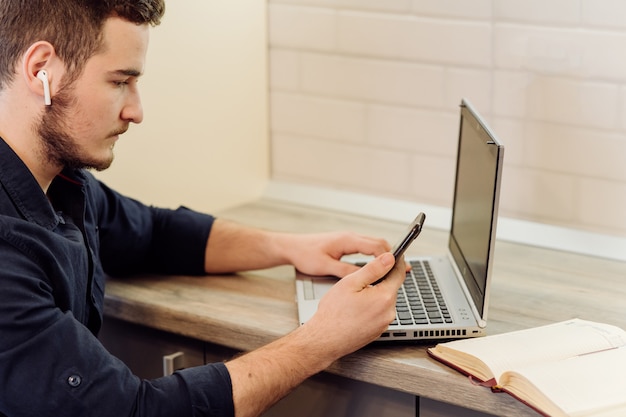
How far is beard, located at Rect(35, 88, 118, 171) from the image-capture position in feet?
4.47

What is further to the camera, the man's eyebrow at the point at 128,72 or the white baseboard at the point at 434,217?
the white baseboard at the point at 434,217

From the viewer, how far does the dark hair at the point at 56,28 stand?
4.38 ft

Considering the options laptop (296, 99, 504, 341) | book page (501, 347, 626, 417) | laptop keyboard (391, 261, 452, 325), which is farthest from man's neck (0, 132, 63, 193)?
book page (501, 347, 626, 417)

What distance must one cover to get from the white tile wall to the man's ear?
86 centimetres

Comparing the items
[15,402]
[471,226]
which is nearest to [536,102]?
[471,226]

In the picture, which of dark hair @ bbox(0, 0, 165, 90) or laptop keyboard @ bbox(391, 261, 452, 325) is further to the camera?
laptop keyboard @ bbox(391, 261, 452, 325)

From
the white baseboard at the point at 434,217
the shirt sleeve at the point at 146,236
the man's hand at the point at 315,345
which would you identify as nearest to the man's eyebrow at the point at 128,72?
the shirt sleeve at the point at 146,236

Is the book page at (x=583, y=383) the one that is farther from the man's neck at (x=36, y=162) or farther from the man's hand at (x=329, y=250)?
the man's neck at (x=36, y=162)

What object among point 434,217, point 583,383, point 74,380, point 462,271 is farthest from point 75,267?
point 434,217

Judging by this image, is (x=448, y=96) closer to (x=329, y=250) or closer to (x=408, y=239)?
(x=329, y=250)

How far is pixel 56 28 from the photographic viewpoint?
4.38ft

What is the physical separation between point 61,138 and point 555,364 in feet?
2.50

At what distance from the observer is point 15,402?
48.8 inches

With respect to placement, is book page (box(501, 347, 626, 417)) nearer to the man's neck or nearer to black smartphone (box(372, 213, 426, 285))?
black smartphone (box(372, 213, 426, 285))
